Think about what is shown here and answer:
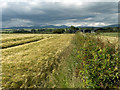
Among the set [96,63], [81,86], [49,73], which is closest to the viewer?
[96,63]

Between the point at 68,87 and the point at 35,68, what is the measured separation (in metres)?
3.21

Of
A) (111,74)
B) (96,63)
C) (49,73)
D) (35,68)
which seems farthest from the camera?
(35,68)

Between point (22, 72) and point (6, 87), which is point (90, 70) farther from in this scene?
point (22, 72)

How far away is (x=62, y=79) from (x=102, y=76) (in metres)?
2.58

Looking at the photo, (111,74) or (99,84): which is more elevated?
(111,74)

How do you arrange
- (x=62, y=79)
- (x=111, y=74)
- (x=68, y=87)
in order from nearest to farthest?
(x=111, y=74)
(x=68, y=87)
(x=62, y=79)

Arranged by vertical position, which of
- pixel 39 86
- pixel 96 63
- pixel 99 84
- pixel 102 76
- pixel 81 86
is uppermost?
pixel 96 63

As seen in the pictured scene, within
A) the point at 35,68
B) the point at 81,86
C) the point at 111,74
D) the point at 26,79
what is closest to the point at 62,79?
the point at 81,86

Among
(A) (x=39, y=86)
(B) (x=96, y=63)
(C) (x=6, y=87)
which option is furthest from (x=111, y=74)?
(C) (x=6, y=87)

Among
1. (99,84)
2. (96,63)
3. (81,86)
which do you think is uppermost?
(96,63)

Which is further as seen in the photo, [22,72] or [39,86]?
[22,72]

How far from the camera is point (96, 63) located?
3.69 m

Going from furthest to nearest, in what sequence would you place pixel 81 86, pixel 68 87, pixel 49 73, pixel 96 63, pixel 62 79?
1. pixel 49 73
2. pixel 62 79
3. pixel 68 87
4. pixel 81 86
5. pixel 96 63

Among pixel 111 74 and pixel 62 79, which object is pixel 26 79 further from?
pixel 111 74
